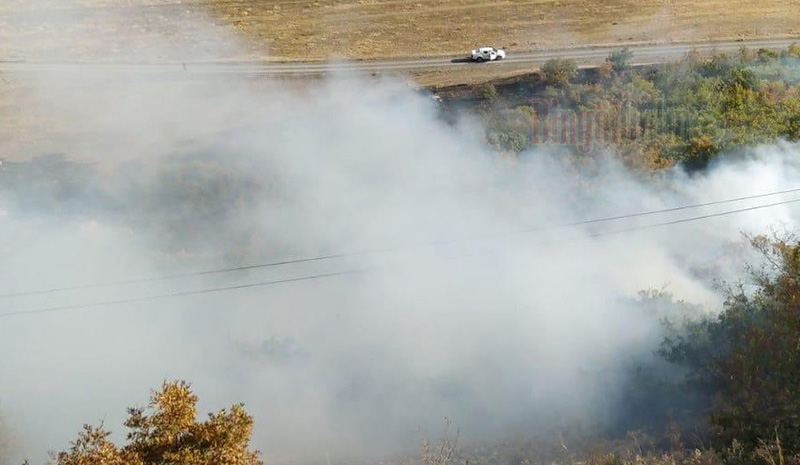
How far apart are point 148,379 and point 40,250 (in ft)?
22.1

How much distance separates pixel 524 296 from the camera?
18016mm

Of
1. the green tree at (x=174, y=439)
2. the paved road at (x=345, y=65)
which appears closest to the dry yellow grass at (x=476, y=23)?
the paved road at (x=345, y=65)

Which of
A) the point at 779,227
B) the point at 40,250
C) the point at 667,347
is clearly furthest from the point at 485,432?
the point at 40,250

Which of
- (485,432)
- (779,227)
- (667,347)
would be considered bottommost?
(485,432)

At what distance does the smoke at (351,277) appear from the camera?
1543 centimetres

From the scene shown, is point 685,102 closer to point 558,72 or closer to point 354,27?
point 558,72

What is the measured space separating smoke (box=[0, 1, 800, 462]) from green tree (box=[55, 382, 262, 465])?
20.0 ft

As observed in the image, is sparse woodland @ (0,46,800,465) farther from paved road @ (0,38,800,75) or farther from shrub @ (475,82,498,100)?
paved road @ (0,38,800,75)

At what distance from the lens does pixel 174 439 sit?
787 cm

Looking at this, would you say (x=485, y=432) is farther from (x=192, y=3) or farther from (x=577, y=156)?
(x=192, y=3)

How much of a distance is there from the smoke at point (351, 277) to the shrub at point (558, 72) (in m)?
6.55

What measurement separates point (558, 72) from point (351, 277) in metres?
16.3

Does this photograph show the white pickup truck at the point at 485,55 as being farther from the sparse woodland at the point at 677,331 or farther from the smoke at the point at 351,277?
the smoke at the point at 351,277

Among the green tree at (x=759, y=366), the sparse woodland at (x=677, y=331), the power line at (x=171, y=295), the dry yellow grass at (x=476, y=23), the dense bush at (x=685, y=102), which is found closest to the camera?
the sparse woodland at (x=677, y=331)
